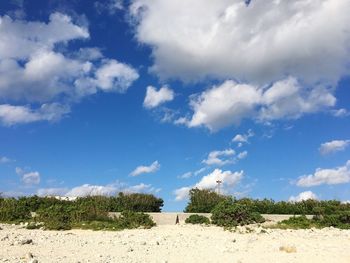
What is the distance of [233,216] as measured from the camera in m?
20.6

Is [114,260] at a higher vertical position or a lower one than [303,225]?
lower

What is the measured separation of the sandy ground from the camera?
1295 cm

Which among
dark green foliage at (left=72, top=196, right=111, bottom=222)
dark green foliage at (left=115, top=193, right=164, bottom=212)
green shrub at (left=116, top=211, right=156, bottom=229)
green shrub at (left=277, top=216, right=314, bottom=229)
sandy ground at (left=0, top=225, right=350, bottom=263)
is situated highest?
dark green foliage at (left=115, top=193, right=164, bottom=212)

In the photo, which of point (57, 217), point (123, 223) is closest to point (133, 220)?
point (123, 223)

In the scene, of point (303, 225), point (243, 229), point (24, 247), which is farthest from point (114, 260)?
point (303, 225)

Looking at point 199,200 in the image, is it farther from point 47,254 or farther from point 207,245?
point 47,254

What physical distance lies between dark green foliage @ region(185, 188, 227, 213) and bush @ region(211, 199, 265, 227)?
338 centimetres

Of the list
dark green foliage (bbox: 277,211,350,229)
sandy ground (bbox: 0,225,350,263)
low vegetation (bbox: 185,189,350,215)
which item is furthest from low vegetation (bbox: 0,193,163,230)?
dark green foliage (bbox: 277,211,350,229)

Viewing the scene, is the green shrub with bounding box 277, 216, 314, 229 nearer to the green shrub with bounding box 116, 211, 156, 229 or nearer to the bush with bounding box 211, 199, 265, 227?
the bush with bounding box 211, 199, 265, 227

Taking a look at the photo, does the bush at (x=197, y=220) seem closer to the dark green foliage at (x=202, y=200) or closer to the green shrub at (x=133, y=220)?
the green shrub at (x=133, y=220)

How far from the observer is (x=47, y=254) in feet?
42.3

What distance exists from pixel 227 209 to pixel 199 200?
5.85 m

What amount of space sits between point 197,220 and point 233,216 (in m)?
1.77

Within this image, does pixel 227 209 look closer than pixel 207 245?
No
